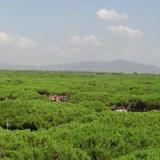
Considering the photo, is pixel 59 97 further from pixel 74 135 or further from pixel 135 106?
pixel 74 135

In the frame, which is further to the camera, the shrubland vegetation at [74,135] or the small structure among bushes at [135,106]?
the small structure among bushes at [135,106]

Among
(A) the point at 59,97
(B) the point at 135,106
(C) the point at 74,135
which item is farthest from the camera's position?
(A) the point at 59,97

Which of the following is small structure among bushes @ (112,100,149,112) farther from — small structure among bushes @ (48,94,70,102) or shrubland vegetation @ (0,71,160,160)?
shrubland vegetation @ (0,71,160,160)

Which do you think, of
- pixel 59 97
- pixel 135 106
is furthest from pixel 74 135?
pixel 59 97

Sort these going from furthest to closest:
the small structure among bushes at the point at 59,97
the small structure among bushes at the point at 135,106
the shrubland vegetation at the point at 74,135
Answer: the small structure among bushes at the point at 59,97
the small structure among bushes at the point at 135,106
the shrubland vegetation at the point at 74,135

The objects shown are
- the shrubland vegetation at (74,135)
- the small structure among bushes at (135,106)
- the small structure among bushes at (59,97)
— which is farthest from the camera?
the small structure among bushes at (59,97)

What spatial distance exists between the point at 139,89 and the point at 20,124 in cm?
2159

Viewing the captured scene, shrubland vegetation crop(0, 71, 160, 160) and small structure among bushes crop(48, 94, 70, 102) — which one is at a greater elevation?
shrubland vegetation crop(0, 71, 160, 160)

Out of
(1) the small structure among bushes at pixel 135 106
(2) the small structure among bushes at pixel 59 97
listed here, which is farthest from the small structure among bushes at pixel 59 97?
(1) the small structure among bushes at pixel 135 106

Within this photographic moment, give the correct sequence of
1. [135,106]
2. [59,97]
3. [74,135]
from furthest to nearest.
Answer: [59,97]
[135,106]
[74,135]

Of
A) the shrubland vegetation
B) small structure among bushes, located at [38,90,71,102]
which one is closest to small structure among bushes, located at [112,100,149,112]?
small structure among bushes, located at [38,90,71,102]

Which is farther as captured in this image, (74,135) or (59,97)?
(59,97)

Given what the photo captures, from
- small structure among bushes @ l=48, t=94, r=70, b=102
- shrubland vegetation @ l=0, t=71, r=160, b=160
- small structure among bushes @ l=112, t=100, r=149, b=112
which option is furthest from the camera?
small structure among bushes @ l=48, t=94, r=70, b=102

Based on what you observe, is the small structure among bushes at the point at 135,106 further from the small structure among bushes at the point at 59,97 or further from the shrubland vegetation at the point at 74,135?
the shrubland vegetation at the point at 74,135
